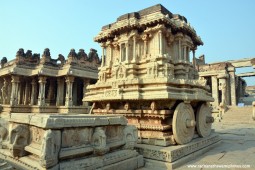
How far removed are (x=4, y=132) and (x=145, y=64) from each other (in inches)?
206

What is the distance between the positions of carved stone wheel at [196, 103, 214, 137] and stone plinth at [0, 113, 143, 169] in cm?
319

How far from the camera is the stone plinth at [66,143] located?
3.50 metres

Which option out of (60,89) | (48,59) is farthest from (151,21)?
(60,89)

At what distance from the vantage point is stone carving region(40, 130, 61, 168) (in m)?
3.30

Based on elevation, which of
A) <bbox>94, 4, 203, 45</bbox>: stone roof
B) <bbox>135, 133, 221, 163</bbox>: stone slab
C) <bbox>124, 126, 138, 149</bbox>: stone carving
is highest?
<bbox>94, 4, 203, 45</bbox>: stone roof

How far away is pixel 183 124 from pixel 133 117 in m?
1.65

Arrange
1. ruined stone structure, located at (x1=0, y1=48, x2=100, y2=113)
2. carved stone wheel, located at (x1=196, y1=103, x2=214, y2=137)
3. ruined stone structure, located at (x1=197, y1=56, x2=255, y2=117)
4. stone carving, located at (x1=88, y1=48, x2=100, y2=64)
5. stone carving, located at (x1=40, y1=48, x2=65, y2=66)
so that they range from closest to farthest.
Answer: carved stone wheel, located at (x1=196, y1=103, x2=214, y2=137), ruined stone structure, located at (x1=0, y1=48, x2=100, y2=113), stone carving, located at (x1=40, y1=48, x2=65, y2=66), stone carving, located at (x1=88, y1=48, x2=100, y2=64), ruined stone structure, located at (x1=197, y1=56, x2=255, y2=117)

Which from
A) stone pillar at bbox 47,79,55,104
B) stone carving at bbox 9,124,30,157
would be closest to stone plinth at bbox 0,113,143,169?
stone carving at bbox 9,124,30,157

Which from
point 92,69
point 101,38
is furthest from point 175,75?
point 92,69

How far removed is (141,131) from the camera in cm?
641

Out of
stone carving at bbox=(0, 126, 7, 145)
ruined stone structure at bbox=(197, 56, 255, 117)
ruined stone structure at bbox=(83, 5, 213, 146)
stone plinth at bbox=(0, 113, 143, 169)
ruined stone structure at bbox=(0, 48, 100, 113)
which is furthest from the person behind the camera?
ruined stone structure at bbox=(197, 56, 255, 117)

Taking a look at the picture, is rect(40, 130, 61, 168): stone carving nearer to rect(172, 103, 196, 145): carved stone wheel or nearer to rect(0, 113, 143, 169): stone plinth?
rect(0, 113, 143, 169): stone plinth

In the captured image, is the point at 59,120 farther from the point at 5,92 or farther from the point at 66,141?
the point at 5,92

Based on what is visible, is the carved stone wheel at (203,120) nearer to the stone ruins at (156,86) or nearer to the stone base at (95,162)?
the stone ruins at (156,86)
